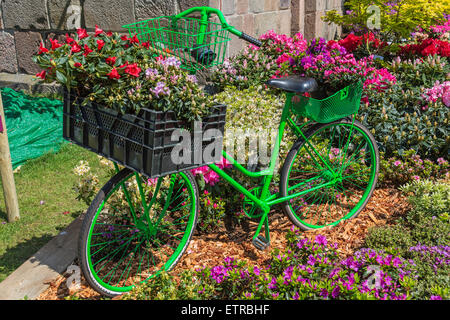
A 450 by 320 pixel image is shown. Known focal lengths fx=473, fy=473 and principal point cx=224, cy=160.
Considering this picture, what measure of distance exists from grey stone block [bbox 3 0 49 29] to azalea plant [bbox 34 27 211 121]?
443 centimetres

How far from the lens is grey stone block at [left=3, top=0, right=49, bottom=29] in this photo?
6430 mm

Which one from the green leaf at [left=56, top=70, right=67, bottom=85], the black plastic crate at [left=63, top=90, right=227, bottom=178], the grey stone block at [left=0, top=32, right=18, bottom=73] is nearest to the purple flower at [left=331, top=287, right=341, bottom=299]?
the black plastic crate at [left=63, top=90, right=227, bottom=178]

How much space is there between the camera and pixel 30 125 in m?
5.68

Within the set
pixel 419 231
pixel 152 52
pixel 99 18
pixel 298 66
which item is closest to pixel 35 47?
pixel 99 18

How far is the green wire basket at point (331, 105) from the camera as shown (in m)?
3.06

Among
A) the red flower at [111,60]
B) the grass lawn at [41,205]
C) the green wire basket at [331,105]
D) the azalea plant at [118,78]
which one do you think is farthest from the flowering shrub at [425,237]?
the grass lawn at [41,205]

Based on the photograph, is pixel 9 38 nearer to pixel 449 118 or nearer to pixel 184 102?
pixel 184 102

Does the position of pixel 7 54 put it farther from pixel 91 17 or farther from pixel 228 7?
pixel 228 7

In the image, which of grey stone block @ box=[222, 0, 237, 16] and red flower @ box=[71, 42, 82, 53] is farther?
grey stone block @ box=[222, 0, 237, 16]

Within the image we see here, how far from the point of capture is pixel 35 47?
21.9 feet

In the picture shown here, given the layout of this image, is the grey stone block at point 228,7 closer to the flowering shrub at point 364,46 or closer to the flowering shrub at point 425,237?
the flowering shrub at point 364,46

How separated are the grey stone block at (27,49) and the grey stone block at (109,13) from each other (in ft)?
3.27

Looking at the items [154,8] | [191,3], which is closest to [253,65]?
[191,3]

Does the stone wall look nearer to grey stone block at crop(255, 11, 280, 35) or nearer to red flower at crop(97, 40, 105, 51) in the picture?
grey stone block at crop(255, 11, 280, 35)
